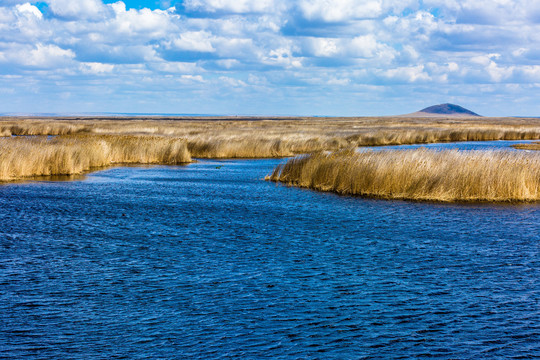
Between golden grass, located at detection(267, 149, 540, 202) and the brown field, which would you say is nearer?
golden grass, located at detection(267, 149, 540, 202)

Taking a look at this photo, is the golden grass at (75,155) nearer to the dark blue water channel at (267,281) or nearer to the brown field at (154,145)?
the brown field at (154,145)

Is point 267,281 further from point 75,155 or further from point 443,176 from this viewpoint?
point 75,155

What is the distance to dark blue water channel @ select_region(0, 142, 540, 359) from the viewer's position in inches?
313

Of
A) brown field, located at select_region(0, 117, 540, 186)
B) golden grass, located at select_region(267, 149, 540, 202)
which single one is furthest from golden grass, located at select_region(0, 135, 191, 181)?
golden grass, located at select_region(267, 149, 540, 202)

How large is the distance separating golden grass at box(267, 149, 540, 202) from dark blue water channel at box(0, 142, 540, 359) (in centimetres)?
200

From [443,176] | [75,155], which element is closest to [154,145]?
[75,155]

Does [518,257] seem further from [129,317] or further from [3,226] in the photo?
[3,226]

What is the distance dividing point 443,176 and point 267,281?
1263cm

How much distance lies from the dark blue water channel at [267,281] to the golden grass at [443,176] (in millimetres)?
1997

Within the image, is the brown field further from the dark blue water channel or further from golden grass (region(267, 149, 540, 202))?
golden grass (region(267, 149, 540, 202))

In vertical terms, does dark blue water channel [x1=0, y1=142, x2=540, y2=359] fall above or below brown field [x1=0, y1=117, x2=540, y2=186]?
below

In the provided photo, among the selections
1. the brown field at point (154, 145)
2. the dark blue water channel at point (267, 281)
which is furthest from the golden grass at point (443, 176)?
the brown field at point (154, 145)

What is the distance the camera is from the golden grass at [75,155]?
27.3 m

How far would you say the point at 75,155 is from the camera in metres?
30.7
